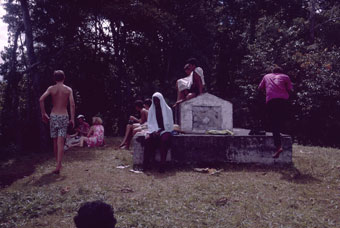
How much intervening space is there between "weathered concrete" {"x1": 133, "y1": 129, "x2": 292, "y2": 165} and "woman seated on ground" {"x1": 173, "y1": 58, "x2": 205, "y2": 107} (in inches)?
67.6

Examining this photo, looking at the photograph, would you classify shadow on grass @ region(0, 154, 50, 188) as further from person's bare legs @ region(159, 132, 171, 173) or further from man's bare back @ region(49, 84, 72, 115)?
person's bare legs @ region(159, 132, 171, 173)

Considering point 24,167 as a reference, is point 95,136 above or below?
above

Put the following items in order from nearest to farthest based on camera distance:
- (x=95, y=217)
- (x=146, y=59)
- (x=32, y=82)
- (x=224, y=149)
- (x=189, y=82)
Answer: (x=95, y=217) → (x=224, y=149) → (x=189, y=82) → (x=32, y=82) → (x=146, y=59)

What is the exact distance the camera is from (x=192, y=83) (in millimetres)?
8719

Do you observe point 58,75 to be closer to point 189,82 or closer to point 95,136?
point 189,82

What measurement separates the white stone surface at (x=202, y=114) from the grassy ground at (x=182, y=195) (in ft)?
5.38

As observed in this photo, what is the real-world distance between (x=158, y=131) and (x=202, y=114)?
168 cm

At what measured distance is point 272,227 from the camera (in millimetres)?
3801

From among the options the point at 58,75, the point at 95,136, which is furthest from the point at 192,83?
the point at 58,75

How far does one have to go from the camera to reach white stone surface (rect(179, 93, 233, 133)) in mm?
8070

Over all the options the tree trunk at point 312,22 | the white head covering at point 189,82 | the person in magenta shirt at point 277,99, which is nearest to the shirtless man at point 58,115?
the white head covering at point 189,82

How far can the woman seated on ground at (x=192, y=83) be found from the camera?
27.6ft

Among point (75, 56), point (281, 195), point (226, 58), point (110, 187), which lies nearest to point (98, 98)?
point (75, 56)

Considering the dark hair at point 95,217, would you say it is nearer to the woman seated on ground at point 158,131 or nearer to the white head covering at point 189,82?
the woman seated on ground at point 158,131
